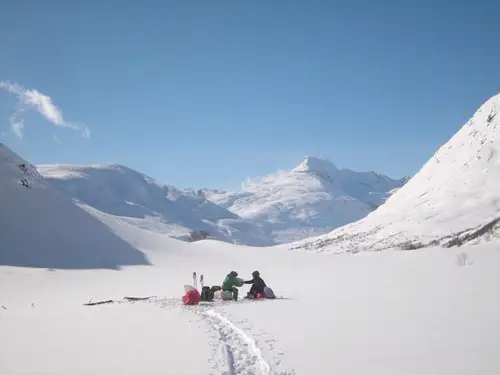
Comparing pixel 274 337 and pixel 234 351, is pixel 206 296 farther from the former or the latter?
pixel 234 351

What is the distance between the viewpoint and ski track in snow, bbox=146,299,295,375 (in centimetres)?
716

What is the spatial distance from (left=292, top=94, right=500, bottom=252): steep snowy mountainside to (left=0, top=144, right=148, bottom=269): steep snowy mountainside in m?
62.7

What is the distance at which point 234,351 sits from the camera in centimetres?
846

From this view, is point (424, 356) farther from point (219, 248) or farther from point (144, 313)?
point (219, 248)

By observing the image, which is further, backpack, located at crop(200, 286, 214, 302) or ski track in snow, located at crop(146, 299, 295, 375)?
backpack, located at crop(200, 286, 214, 302)

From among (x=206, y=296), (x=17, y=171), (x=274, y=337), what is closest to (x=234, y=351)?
(x=274, y=337)

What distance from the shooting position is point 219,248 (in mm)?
61938

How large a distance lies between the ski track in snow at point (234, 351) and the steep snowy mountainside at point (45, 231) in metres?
36.1

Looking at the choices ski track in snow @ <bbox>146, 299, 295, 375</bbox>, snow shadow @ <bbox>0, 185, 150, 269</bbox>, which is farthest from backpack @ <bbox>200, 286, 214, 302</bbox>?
snow shadow @ <bbox>0, 185, 150, 269</bbox>

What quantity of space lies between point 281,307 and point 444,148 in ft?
519

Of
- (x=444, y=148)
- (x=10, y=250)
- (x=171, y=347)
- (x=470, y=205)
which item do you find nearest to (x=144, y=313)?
(x=171, y=347)

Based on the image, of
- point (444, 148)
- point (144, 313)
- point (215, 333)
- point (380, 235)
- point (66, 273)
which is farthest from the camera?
point (444, 148)

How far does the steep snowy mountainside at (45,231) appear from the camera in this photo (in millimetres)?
44750

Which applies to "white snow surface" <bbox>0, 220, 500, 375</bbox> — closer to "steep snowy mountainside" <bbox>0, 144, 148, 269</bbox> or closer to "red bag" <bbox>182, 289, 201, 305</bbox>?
"red bag" <bbox>182, 289, 201, 305</bbox>
